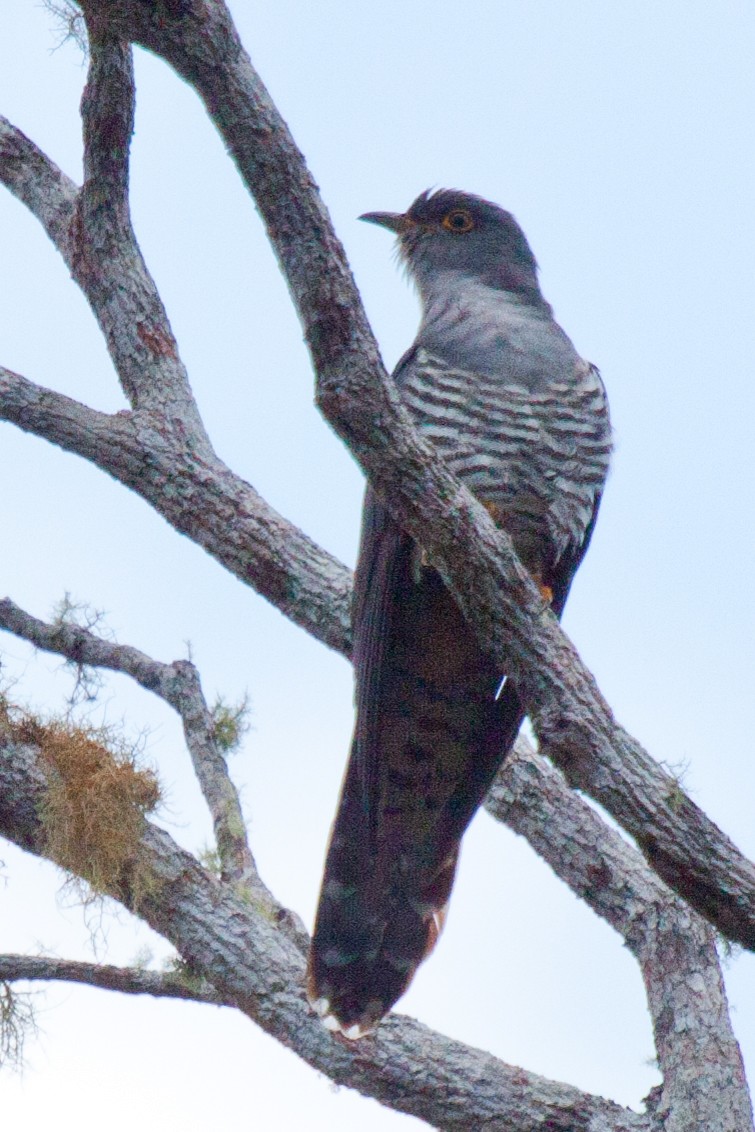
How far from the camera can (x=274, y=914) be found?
3.74 m

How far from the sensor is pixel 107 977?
3691 millimetres

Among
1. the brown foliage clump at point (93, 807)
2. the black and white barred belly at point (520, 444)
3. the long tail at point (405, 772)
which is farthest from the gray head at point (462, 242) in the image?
the brown foliage clump at point (93, 807)

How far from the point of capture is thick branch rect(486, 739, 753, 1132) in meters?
3.62

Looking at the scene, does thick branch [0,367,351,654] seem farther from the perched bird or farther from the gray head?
the gray head

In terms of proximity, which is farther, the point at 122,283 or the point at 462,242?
the point at 462,242

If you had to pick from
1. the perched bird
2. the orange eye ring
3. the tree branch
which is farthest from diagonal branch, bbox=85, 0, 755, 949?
the orange eye ring

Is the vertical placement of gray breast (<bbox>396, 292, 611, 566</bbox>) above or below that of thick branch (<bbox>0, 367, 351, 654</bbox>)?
above

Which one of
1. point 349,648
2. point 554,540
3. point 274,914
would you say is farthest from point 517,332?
point 274,914

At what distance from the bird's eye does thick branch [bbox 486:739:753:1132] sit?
186 cm

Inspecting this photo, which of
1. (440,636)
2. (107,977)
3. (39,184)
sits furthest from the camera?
(39,184)

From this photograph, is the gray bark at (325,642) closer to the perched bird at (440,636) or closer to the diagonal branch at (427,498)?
the diagonal branch at (427,498)

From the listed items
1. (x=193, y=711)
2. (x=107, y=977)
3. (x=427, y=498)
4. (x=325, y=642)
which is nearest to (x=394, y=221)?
(x=325, y=642)

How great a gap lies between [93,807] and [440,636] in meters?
1.08

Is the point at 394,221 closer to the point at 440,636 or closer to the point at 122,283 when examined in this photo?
the point at 122,283
